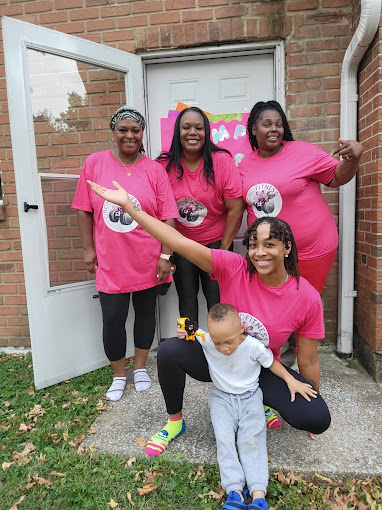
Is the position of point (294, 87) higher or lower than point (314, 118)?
higher

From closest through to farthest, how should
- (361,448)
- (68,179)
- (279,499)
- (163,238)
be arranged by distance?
(279,499)
(163,238)
(361,448)
(68,179)

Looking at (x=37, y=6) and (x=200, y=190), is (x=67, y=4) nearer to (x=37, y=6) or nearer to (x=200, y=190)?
(x=37, y=6)

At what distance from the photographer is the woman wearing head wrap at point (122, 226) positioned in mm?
2594

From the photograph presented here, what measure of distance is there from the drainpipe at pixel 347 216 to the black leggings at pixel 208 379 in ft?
4.34

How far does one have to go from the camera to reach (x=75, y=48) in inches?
115

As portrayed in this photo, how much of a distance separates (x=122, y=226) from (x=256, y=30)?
1.98 metres

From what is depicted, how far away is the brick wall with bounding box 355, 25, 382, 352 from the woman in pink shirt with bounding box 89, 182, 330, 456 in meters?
0.95

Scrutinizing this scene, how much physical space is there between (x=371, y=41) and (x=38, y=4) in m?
2.74

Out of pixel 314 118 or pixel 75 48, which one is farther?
pixel 314 118

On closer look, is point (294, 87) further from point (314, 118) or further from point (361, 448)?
point (361, 448)

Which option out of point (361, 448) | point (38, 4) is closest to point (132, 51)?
point (38, 4)

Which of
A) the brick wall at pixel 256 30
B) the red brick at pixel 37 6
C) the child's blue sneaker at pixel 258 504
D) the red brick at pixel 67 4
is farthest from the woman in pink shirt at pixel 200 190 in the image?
the red brick at pixel 37 6

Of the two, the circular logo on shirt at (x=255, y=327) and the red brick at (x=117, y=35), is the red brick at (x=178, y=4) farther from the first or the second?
the circular logo on shirt at (x=255, y=327)

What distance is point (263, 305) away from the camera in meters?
2.03
